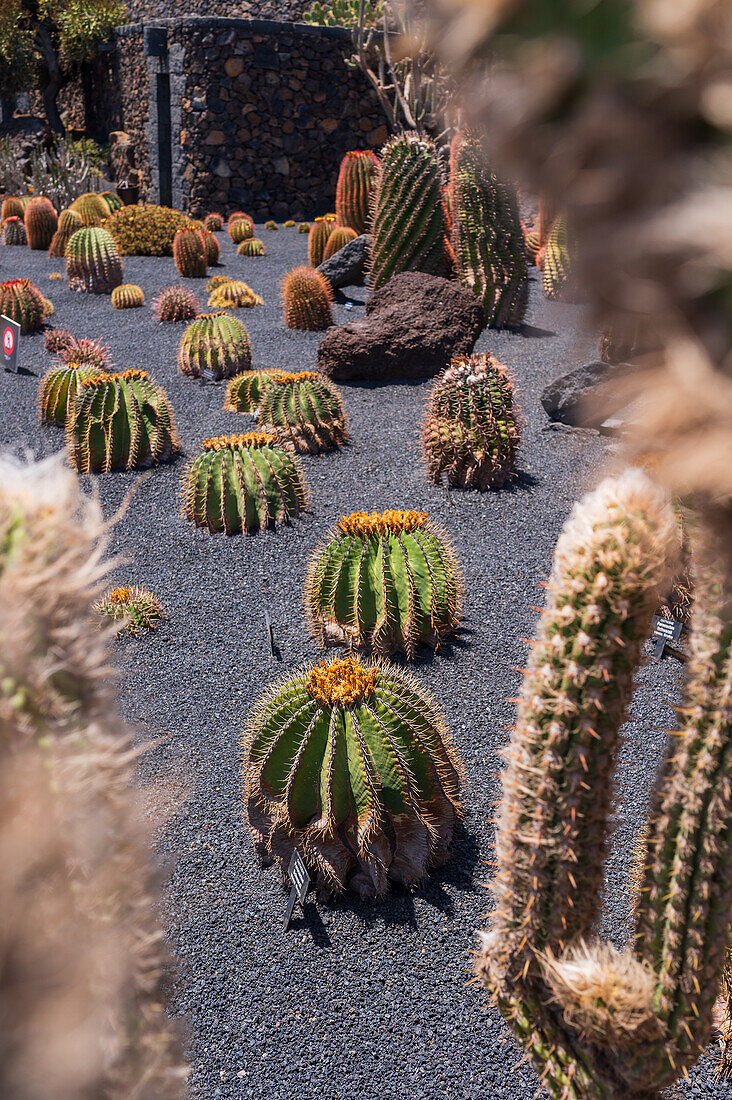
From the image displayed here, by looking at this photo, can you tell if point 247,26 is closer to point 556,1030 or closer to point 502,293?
point 502,293

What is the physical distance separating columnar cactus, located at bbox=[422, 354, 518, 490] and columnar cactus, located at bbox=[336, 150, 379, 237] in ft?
24.8

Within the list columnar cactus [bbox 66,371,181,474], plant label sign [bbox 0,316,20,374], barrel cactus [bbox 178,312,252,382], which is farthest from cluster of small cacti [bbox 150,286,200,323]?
columnar cactus [bbox 66,371,181,474]

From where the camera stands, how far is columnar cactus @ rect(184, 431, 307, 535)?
513cm

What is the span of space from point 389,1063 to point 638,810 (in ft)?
4.38

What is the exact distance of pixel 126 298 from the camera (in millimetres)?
10484

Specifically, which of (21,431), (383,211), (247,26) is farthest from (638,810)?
(247,26)

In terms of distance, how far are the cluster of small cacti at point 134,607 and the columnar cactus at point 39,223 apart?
40.0ft

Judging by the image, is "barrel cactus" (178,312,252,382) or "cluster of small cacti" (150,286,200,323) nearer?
"barrel cactus" (178,312,252,382)

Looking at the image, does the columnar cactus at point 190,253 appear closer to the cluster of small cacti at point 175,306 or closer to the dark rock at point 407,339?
the cluster of small cacti at point 175,306

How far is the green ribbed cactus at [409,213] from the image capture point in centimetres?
894

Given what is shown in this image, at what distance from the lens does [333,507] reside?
5.48m

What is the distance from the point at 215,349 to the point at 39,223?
28.1 feet

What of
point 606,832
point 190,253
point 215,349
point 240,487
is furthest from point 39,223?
point 606,832

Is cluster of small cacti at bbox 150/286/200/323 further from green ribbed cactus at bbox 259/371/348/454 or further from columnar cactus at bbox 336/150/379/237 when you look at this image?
green ribbed cactus at bbox 259/371/348/454
